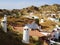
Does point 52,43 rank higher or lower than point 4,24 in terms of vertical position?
lower

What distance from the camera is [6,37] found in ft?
62.7

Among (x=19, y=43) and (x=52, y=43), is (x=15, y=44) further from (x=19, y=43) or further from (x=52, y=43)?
(x=52, y=43)

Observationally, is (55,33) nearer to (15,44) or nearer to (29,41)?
(29,41)

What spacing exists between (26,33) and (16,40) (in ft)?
3.93

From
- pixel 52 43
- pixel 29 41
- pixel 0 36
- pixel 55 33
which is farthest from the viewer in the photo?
pixel 55 33

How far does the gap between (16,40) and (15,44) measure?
1156 mm

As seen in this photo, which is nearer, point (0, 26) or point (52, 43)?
point (0, 26)

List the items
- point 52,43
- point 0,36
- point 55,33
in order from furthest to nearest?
point 55,33 < point 52,43 < point 0,36

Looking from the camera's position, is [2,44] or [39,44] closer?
[2,44]

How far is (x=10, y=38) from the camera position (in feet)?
63.5

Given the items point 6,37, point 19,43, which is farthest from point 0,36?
point 19,43

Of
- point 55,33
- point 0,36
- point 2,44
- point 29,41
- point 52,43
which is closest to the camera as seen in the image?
point 2,44

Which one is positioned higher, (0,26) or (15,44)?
(0,26)

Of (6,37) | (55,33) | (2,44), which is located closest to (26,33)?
(6,37)
